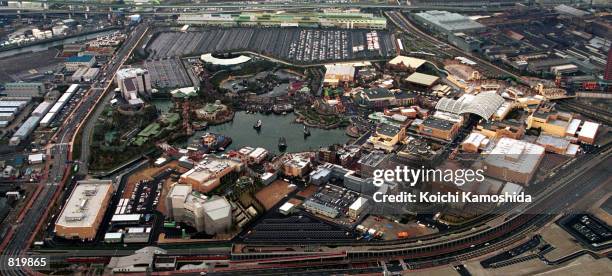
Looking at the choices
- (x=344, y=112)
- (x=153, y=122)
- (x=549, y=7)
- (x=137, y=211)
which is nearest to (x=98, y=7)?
(x=153, y=122)

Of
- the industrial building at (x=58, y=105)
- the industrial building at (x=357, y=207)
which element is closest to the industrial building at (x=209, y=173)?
the industrial building at (x=357, y=207)

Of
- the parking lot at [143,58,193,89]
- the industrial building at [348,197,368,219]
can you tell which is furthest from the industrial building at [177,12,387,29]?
the industrial building at [348,197,368,219]

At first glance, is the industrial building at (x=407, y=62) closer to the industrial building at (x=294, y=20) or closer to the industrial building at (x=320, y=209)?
the industrial building at (x=294, y=20)

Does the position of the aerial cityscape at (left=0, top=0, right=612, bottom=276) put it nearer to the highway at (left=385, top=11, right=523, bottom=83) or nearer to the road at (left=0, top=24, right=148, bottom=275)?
the road at (left=0, top=24, right=148, bottom=275)

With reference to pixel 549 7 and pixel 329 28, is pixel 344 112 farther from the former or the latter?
pixel 549 7

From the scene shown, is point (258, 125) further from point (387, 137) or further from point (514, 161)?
point (514, 161)
